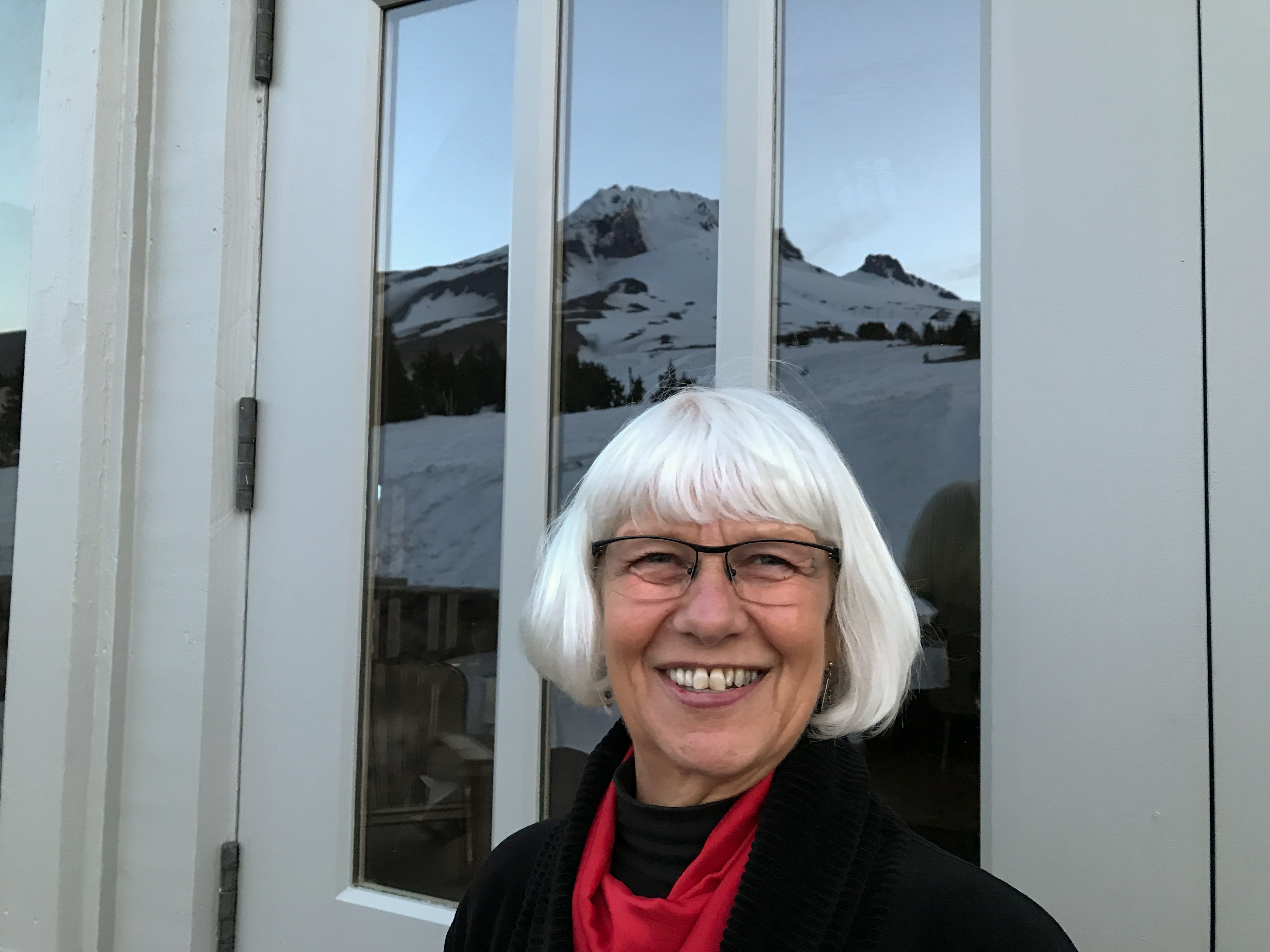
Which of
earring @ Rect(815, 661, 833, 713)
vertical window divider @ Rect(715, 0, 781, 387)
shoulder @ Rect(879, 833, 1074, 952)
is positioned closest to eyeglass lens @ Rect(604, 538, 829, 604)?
earring @ Rect(815, 661, 833, 713)

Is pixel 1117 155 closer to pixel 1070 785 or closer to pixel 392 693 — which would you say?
pixel 1070 785

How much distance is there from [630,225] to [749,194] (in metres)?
0.18

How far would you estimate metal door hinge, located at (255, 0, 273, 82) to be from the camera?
1560mm

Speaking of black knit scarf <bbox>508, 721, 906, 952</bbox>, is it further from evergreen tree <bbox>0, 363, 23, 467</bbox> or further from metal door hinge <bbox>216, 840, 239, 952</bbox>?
evergreen tree <bbox>0, 363, 23, 467</bbox>

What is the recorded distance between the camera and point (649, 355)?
131 centimetres

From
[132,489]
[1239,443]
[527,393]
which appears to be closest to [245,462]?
[132,489]

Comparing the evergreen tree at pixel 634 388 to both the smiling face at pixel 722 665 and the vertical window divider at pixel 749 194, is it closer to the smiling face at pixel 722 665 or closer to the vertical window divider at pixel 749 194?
the vertical window divider at pixel 749 194

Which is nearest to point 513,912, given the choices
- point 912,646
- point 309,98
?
point 912,646

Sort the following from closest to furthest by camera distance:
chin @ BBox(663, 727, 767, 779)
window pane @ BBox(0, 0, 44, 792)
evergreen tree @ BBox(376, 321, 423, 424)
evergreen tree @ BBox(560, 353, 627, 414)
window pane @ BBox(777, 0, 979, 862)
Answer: chin @ BBox(663, 727, 767, 779) → window pane @ BBox(777, 0, 979, 862) → evergreen tree @ BBox(560, 353, 627, 414) → evergreen tree @ BBox(376, 321, 423, 424) → window pane @ BBox(0, 0, 44, 792)

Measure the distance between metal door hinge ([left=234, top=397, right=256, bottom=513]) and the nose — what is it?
92 centimetres

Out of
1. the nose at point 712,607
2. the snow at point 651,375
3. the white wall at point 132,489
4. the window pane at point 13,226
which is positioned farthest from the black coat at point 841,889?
the window pane at point 13,226

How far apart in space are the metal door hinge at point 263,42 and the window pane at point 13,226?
1.38 feet

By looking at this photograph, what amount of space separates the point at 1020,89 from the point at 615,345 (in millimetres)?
585

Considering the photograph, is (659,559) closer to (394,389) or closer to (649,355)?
(649,355)
